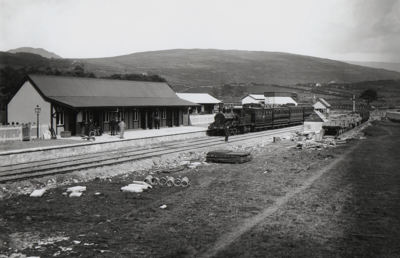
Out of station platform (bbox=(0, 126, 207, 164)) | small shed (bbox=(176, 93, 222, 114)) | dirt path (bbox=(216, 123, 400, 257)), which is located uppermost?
small shed (bbox=(176, 93, 222, 114))

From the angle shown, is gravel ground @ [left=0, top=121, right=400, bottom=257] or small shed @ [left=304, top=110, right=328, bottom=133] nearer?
gravel ground @ [left=0, top=121, right=400, bottom=257]

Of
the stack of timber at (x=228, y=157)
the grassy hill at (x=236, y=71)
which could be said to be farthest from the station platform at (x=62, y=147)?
the grassy hill at (x=236, y=71)

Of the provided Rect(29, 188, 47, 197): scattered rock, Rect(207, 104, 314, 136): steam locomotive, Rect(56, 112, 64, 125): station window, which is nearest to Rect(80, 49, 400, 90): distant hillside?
Rect(207, 104, 314, 136): steam locomotive

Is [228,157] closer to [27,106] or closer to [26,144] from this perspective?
[26,144]

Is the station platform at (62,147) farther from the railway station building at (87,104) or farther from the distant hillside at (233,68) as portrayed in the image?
the distant hillside at (233,68)

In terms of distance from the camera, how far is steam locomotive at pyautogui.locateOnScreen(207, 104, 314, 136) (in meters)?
35.9

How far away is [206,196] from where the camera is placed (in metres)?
14.2

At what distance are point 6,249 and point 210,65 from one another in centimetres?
16553

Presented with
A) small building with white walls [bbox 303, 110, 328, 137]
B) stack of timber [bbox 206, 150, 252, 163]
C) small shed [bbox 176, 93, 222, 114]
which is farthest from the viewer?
small shed [bbox 176, 93, 222, 114]

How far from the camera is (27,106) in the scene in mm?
31859

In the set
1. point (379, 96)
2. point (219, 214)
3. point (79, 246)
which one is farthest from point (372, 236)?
point (379, 96)

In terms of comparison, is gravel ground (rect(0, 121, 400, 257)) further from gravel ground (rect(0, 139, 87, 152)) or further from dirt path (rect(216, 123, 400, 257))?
gravel ground (rect(0, 139, 87, 152))

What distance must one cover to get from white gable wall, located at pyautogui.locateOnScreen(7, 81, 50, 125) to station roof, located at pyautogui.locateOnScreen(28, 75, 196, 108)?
0.69 m

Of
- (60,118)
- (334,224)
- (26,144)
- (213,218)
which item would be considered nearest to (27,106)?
(60,118)
